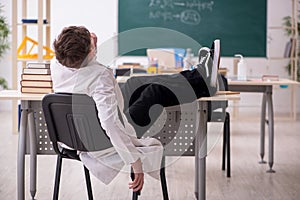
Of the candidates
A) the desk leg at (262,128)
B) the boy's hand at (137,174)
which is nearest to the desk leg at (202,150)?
the boy's hand at (137,174)

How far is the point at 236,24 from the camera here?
360 inches

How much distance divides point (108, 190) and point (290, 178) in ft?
4.70

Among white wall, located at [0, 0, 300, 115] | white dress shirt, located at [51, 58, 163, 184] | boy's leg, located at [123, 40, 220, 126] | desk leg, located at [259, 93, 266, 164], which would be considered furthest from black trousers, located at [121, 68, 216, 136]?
white wall, located at [0, 0, 300, 115]

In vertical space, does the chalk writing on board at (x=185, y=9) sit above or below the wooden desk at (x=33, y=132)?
above

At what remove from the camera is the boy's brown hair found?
108 inches

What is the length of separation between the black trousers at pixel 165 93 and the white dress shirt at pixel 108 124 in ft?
0.98

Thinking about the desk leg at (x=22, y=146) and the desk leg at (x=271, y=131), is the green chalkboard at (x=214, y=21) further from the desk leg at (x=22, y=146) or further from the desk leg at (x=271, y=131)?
the desk leg at (x=22, y=146)

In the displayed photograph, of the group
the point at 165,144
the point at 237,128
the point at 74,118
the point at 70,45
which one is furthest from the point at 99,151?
the point at 237,128

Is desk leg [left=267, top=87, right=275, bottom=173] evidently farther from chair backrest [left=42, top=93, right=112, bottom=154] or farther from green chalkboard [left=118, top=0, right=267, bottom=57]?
green chalkboard [left=118, top=0, right=267, bottom=57]

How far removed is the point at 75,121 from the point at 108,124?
0.24 m

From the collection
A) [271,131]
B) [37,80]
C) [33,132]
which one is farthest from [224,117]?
[37,80]

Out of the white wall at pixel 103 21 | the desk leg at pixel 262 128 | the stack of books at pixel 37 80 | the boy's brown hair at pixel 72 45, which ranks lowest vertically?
the desk leg at pixel 262 128

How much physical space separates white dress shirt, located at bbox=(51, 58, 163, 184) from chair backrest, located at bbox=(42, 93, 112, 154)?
5 centimetres

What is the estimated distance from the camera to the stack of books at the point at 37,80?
11.4 feet
